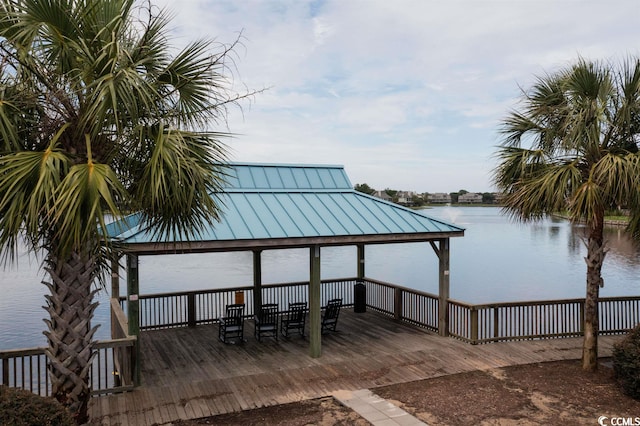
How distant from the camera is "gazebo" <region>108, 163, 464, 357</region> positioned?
7.72 metres

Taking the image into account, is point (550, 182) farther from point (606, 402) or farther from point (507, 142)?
point (606, 402)

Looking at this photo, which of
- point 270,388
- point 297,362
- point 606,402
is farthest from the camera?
point 297,362

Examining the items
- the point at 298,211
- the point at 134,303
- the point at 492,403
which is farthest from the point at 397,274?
the point at 134,303

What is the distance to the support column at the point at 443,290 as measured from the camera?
33.9 ft

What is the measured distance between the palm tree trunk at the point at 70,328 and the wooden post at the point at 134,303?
93.0 inches

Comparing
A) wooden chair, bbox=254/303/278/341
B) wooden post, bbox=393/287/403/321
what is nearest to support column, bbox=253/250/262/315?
wooden chair, bbox=254/303/278/341

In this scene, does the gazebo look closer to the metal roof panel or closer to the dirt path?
the metal roof panel

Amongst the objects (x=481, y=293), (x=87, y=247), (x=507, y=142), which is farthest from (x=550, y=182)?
(x=481, y=293)

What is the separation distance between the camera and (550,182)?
25.7 ft

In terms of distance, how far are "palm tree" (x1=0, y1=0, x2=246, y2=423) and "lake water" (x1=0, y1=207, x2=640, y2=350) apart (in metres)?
10.9

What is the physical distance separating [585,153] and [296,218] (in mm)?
5408

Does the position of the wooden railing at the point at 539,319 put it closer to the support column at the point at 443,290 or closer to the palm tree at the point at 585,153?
the support column at the point at 443,290

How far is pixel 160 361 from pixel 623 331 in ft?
34.4

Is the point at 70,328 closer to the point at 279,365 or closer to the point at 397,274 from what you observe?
the point at 279,365
